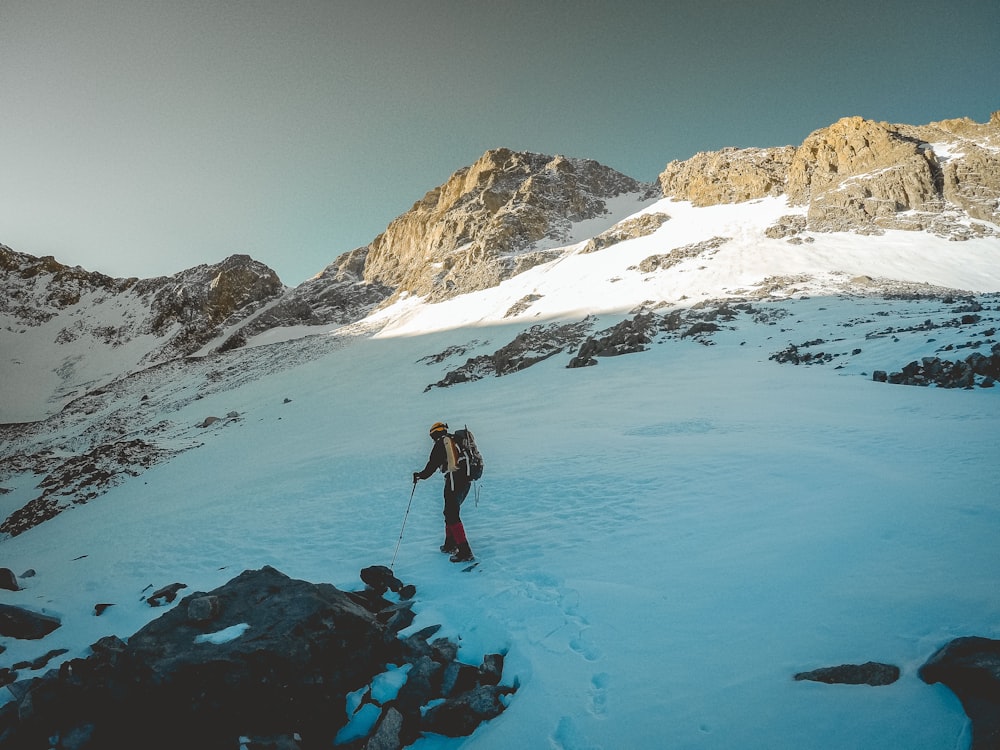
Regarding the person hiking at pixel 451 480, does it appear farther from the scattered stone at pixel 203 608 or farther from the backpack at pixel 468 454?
the scattered stone at pixel 203 608

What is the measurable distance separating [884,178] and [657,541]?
70.4 m

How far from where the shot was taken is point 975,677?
2.55 meters

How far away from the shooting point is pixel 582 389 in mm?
19266

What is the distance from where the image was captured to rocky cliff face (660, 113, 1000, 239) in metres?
49.0

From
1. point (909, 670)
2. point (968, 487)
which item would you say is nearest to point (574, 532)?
point (909, 670)

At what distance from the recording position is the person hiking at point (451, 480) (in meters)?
6.44

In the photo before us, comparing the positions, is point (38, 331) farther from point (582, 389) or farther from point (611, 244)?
point (582, 389)

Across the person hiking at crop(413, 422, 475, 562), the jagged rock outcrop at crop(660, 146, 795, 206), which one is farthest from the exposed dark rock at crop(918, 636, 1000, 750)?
the jagged rock outcrop at crop(660, 146, 795, 206)

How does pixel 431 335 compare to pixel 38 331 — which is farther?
pixel 38 331

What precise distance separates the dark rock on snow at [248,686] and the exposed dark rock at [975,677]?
291 centimetres

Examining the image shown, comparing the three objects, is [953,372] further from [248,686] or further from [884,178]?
[884,178]

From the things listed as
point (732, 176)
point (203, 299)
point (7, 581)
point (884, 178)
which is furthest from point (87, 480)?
point (732, 176)

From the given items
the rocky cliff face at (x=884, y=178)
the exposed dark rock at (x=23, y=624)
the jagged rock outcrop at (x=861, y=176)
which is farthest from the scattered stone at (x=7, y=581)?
the jagged rock outcrop at (x=861, y=176)

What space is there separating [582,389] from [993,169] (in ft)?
217
